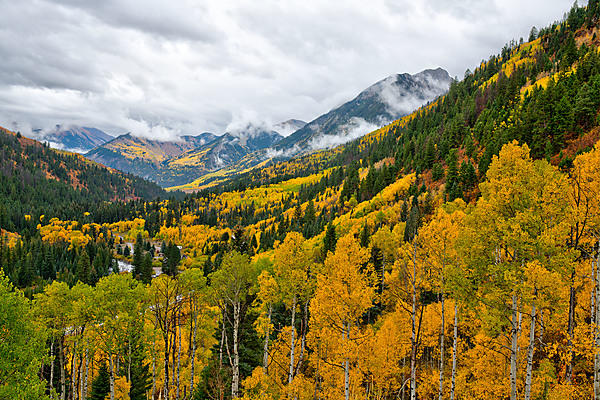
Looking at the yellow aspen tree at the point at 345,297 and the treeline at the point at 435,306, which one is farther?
the yellow aspen tree at the point at 345,297

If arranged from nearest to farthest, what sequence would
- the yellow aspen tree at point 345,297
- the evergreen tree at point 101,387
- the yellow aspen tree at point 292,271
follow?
the yellow aspen tree at point 345,297 < the yellow aspen tree at point 292,271 < the evergreen tree at point 101,387

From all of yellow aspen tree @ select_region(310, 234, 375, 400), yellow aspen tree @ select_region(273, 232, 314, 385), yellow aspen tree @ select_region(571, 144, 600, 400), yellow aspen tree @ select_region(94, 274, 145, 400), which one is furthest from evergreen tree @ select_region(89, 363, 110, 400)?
yellow aspen tree @ select_region(571, 144, 600, 400)

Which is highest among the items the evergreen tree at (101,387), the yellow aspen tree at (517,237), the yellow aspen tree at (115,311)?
the yellow aspen tree at (517,237)

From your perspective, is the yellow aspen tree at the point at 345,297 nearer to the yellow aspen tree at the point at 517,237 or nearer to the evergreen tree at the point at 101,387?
the yellow aspen tree at the point at 517,237

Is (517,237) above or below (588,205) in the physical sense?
below

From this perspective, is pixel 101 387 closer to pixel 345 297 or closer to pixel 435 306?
pixel 345 297

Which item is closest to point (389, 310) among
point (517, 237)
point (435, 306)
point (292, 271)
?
point (435, 306)

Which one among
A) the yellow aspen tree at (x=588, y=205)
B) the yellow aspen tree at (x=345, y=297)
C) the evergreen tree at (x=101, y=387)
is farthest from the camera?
the evergreen tree at (x=101, y=387)

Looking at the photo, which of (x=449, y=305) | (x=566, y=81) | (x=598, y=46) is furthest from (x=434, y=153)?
(x=449, y=305)

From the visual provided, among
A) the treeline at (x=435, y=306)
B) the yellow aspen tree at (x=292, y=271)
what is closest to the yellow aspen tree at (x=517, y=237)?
the treeline at (x=435, y=306)

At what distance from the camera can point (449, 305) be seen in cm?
2831

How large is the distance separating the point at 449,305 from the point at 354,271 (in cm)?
1377

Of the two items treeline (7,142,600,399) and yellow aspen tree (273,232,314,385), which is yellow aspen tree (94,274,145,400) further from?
yellow aspen tree (273,232,314,385)

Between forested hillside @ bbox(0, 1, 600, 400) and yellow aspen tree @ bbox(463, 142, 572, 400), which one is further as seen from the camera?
forested hillside @ bbox(0, 1, 600, 400)
